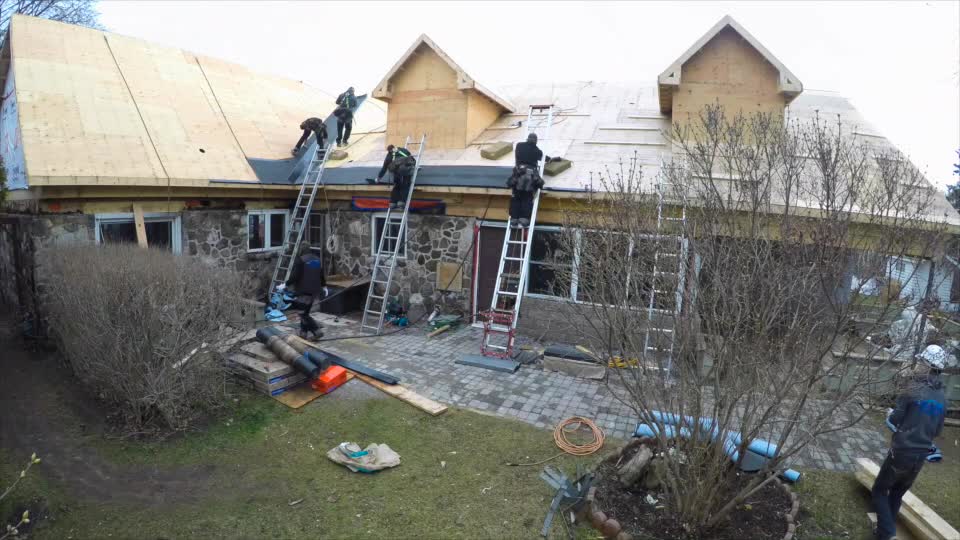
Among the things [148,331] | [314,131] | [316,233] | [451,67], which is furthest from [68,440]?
[451,67]

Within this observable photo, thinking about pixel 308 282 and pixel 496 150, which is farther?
pixel 496 150

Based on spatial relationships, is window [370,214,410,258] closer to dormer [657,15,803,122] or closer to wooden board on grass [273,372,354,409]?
wooden board on grass [273,372,354,409]

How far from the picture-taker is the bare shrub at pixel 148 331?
632 cm

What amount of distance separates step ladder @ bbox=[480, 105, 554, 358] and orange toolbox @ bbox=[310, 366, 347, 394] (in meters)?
2.70

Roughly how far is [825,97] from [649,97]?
4.29 metres

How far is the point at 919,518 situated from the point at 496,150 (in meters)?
9.31

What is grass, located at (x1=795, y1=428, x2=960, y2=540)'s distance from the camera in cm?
537

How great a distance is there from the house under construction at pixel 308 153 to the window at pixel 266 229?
4 centimetres

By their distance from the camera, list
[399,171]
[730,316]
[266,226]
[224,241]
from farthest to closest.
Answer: [266,226] < [224,241] < [399,171] < [730,316]

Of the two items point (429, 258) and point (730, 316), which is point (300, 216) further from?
point (730, 316)

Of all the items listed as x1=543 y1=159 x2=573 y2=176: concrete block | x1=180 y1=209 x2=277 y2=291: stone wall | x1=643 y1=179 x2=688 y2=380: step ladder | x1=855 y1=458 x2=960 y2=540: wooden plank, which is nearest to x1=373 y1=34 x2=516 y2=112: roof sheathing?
x1=543 y1=159 x2=573 y2=176: concrete block

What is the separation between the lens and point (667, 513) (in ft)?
16.7

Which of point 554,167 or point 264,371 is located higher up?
point 554,167

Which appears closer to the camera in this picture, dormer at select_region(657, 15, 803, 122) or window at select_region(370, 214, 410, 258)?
dormer at select_region(657, 15, 803, 122)
